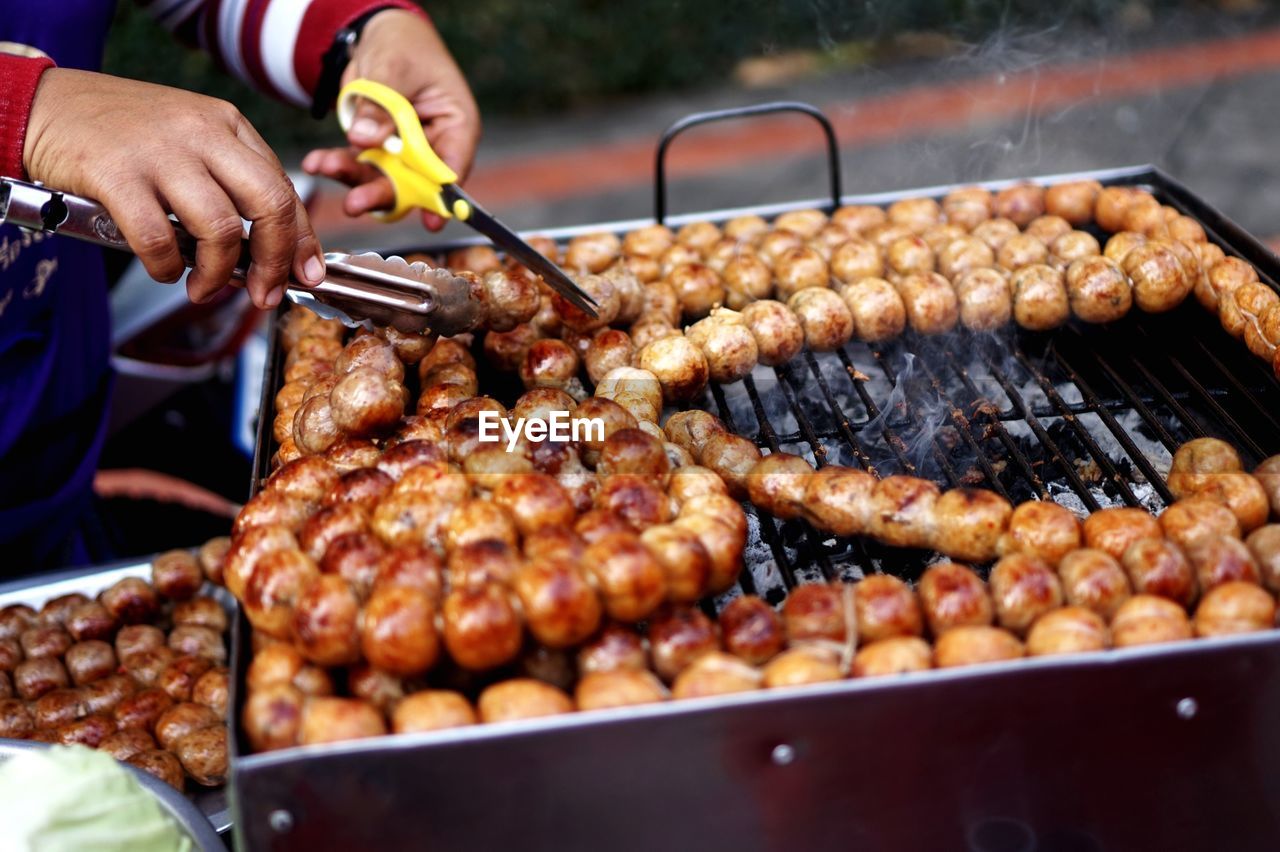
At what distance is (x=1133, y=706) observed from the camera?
5.17 ft

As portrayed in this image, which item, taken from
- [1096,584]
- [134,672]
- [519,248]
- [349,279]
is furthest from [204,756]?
[1096,584]

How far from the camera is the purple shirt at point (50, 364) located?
9.12 feet

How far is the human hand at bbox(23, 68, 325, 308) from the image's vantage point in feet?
6.35

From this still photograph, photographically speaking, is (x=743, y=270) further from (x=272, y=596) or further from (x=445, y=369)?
(x=272, y=596)

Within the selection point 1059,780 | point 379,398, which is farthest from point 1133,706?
point 379,398

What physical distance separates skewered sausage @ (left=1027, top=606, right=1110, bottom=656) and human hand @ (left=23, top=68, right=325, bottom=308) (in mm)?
1424

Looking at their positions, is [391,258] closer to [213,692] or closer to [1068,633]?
[213,692]

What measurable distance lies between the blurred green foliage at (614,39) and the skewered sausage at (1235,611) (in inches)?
297

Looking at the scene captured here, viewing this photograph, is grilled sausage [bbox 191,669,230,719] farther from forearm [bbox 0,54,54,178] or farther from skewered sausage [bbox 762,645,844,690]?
skewered sausage [bbox 762,645,844,690]

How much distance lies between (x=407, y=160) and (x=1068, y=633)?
175cm

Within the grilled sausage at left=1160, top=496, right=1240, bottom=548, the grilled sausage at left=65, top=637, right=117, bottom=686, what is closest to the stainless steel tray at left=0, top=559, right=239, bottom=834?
the grilled sausage at left=65, top=637, right=117, bottom=686

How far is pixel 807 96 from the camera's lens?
927cm

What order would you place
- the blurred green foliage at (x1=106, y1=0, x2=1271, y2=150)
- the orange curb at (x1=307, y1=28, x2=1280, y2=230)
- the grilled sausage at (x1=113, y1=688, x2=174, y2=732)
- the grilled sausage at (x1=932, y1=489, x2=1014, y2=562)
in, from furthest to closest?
the blurred green foliage at (x1=106, y1=0, x2=1271, y2=150)
the orange curb at (x1=307, y1=28, x2=1280, y2=230)
the grilled sausage at (x1=113, y1=688, x2=174, y2=732)
the grilled sausage at (x1=932, y1=489, x2=1014, y2=562)

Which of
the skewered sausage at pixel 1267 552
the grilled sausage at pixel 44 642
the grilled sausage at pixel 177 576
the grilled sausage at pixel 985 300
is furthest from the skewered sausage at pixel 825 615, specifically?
the grilled sausage at pixel 44 642
